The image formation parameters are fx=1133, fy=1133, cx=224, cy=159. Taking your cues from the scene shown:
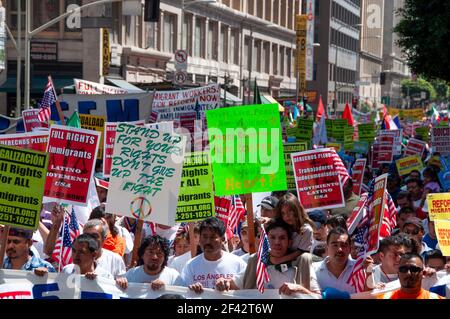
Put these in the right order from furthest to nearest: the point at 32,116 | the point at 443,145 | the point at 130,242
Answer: the point at 443,145 → the point at 32,116 → the point at 130,242

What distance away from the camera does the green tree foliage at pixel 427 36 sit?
30078 mm

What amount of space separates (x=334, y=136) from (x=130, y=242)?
1698 centimetres

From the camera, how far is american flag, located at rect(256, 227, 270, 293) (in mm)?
7238

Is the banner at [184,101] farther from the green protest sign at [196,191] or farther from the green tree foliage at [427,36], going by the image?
the green tree foliage at [427,36]

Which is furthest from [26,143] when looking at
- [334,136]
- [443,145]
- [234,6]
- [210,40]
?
[234,6]

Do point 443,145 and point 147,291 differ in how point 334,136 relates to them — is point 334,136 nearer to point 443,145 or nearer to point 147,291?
point 443,145

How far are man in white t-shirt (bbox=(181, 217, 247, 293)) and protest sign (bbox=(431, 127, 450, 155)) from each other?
14501 millimetres

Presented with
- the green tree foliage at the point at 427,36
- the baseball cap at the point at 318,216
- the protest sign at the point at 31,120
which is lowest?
the baseball cap at the point at 318,216

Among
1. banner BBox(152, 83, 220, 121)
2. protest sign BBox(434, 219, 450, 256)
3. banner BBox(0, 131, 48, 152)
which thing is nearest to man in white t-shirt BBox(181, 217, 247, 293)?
protest sign BBox(434, 219, 450, 256)

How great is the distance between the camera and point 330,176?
39.3 feet

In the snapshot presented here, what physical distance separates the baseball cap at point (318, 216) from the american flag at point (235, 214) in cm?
70

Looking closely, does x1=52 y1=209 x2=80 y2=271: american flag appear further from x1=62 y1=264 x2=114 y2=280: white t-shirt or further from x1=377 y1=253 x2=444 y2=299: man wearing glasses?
x1=377 y1=253 x2=444 y2=299: man wearing glasses

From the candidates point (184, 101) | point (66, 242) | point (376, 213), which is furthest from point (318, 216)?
point (184, 101)

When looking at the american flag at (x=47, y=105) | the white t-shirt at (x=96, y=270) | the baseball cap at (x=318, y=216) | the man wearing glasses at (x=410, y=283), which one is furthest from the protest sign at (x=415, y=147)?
the man wearing glasses at (x=410, y=283)
